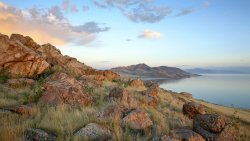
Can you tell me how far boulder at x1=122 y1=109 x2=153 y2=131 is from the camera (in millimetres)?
7973

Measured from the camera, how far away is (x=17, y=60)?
62.2ft

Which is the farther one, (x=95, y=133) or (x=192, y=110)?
(x=192, y=110)

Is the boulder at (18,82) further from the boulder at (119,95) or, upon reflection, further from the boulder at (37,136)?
the boulder at (37,136)

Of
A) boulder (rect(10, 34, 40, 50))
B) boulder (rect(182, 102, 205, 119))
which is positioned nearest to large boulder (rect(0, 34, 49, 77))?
boulder (rect(10, 34, 40, 50))

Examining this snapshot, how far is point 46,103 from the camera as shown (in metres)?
10.1

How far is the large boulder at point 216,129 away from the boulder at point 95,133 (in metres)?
2.96

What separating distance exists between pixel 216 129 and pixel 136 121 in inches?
96.8

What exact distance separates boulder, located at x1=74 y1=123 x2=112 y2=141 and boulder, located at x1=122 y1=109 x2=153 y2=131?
3.45ft

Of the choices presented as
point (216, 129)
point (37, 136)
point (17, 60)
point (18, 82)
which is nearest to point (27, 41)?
point (17, 60)

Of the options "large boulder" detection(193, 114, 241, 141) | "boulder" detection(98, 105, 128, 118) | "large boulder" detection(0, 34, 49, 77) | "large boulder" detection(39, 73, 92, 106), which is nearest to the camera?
"large boulder" detection(193, 114, 241, 141)

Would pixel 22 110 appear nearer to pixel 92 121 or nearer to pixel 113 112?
pixel 92 121

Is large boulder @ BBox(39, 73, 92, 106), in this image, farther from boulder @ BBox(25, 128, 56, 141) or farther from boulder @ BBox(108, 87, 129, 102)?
boulder @ BBox(25, 128, 56, 141)

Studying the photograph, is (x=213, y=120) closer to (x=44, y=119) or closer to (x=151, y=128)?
(x=151, y=128)

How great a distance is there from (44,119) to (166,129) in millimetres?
3909
